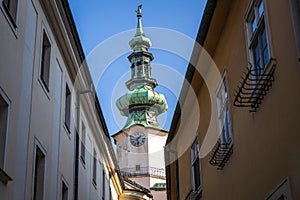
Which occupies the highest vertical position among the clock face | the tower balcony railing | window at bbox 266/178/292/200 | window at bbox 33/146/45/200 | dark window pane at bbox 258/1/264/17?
the clock face

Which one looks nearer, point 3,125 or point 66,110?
point 3,125

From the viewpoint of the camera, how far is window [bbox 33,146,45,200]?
519 inches

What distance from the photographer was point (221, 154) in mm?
12648

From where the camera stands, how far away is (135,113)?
6178cm

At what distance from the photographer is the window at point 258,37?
9578 millimetres

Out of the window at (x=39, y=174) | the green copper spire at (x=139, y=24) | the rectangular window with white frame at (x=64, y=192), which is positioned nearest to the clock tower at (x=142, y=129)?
the green copper spire at (x=139, y=24)

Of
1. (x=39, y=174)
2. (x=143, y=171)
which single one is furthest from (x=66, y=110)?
(x=143, y=171)

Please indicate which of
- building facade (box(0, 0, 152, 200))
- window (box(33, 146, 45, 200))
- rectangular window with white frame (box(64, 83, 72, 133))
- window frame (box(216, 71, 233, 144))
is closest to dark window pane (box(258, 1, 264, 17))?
window frame (box(216, 71, 233, 144))

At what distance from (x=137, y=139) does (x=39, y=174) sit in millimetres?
44803

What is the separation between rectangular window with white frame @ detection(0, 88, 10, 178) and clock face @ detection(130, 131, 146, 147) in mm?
46949

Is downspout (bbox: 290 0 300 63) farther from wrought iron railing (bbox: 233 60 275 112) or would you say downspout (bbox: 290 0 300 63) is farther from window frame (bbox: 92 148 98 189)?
window frame (bbox: 92 148 98 189)

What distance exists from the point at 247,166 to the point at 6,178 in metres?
4.15

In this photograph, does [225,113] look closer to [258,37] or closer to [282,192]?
[258,37]

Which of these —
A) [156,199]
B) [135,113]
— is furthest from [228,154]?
[135,113]
